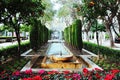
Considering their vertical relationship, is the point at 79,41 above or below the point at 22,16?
below

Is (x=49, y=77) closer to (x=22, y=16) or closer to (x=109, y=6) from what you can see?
(x=109, y=6)

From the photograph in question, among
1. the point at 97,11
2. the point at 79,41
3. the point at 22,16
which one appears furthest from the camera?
the point at 79,41

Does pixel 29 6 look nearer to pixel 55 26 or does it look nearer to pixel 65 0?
pixel 65 0

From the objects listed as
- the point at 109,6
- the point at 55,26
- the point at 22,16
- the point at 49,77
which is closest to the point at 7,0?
the point at 22,16

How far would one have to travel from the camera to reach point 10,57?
1656cm

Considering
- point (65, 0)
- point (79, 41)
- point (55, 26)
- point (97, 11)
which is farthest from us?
point (55, 26)

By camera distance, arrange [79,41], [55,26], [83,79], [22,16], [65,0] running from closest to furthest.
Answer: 1. [83,79]
2. [22,16]
3. [79,41]
4. [65,0]
5. [55,26]

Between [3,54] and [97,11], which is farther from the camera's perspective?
[3,54]

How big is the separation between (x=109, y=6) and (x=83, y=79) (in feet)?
27.5

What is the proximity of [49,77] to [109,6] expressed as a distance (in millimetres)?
8429

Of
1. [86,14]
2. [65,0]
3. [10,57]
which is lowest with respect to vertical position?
[10,57]

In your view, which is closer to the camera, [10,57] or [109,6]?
[109,6]

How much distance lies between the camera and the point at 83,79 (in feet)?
19.0

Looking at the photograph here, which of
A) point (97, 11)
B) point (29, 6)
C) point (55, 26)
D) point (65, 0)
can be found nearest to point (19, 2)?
point (29, 6)
